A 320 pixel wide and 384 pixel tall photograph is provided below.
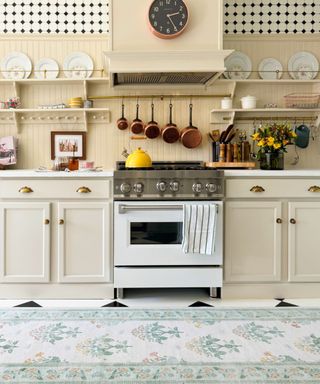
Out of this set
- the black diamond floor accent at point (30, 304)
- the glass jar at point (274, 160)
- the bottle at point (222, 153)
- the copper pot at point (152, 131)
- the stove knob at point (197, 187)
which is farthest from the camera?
the copper pot at point (152, 131)

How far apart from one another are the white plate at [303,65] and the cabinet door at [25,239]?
93.3 inches

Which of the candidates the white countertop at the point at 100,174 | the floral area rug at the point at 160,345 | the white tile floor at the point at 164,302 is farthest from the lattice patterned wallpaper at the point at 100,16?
the floral area rug at the point at 160,345

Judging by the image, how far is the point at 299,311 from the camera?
8.44ft

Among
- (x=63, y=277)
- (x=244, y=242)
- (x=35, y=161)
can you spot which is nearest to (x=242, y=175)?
(x=244, y=242)

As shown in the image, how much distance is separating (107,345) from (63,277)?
877 mm

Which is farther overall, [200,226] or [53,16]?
[53,16]

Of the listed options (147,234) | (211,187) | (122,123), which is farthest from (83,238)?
(122,123)

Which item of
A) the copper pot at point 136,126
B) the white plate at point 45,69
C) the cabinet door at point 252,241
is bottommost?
the cabinet door at point 252,241

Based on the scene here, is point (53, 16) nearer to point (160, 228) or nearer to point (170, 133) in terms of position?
point (170, 133)

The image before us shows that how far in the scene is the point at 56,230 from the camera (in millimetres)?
2811

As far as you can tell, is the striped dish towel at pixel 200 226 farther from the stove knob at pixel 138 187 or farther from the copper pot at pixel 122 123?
the copper pot at pixel 122 123

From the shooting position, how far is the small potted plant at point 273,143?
3.04m

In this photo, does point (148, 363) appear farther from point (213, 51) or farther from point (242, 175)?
point (213, 51)

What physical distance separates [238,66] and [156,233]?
1665 millimetres
